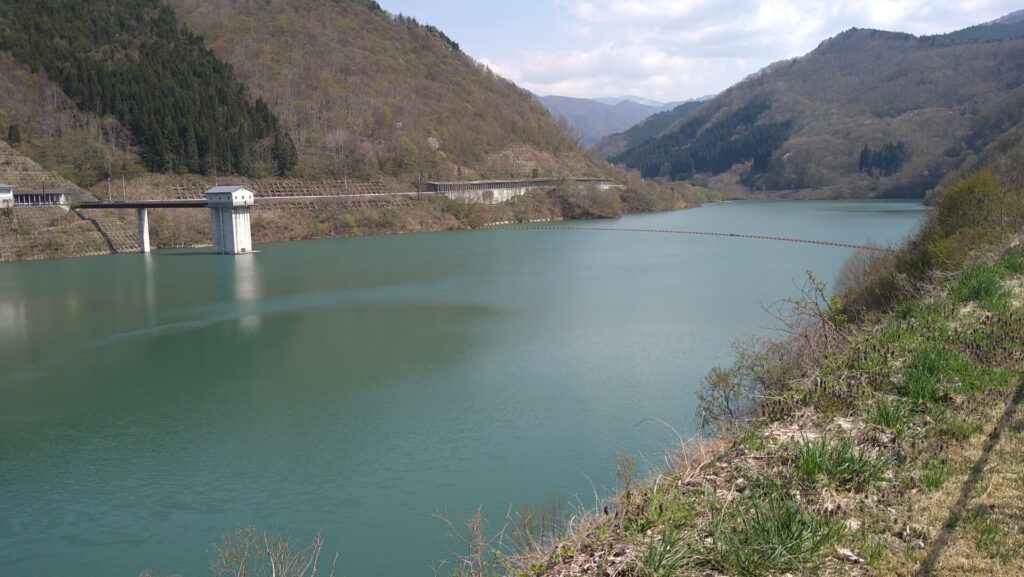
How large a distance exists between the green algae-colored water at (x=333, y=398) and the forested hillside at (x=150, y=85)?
2132cm

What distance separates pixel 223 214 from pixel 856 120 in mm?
99364

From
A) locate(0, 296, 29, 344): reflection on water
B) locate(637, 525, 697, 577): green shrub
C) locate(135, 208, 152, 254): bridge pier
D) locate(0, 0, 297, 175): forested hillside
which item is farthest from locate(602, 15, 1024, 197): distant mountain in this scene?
locate(637, 525, 697, 577): green shrub

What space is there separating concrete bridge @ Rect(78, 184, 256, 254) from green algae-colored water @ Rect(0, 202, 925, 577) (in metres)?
9.26

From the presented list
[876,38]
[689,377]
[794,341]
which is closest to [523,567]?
[794,341]

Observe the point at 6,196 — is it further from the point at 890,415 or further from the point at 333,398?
the point at 890,415

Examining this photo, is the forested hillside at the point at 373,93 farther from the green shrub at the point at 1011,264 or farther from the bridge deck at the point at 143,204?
the green shrub at the point at 1011,264

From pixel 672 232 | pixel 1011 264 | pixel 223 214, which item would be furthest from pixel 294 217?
pixel 1011 264

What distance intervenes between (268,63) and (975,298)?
2688 inches

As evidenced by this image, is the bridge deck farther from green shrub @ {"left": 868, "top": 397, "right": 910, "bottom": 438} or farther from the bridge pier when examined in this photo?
green shrub @ {"left": 868, "top": 397, "right": 910, "bottom": 438}

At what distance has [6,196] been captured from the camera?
3903 centimetres

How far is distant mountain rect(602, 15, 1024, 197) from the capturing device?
3393 inches

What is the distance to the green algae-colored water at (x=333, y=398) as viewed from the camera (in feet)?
30.4

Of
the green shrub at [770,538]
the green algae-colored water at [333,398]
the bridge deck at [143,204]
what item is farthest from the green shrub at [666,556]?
the bridge deck at [143,204]

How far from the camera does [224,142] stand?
5238cm
